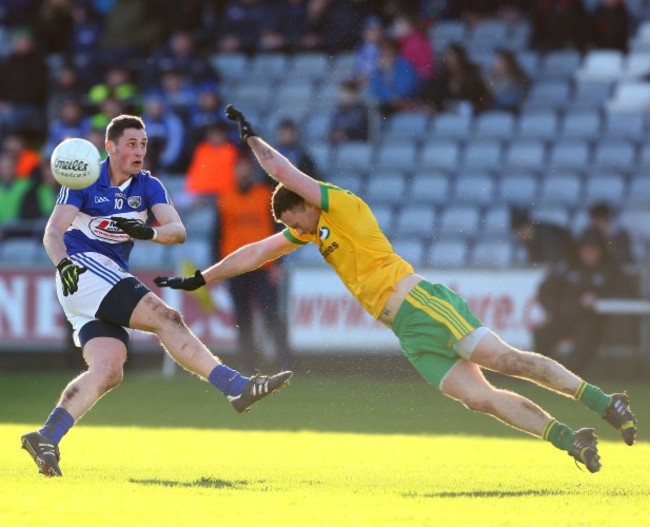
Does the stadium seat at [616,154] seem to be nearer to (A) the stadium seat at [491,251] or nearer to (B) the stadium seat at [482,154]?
(B) the stadium seat at [482,154]

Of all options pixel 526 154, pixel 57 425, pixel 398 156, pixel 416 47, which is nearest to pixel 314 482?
pixel 57 425

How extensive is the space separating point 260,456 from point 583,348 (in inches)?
287

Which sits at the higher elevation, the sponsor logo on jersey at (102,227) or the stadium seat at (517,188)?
the sponsor logo on jersey at (102,227)

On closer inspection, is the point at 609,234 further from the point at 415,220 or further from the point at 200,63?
the point at 200,63

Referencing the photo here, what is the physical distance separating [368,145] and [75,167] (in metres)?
11.9

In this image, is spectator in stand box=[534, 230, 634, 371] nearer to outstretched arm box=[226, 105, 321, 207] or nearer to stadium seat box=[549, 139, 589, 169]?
stadium seat box=[549, 139, 589, 169]

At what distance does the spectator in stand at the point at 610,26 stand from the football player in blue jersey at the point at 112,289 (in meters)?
12.6

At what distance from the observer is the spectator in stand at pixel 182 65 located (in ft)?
73.3

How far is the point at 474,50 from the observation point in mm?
22016

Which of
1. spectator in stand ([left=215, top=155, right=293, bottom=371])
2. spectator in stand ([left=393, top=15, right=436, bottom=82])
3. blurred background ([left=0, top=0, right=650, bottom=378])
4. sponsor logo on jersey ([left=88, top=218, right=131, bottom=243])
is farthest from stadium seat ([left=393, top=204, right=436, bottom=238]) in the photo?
sponsor logo on jersey ([left=88, top=218, right=131, bottom=243])

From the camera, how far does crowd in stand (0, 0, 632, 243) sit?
68.7 feet

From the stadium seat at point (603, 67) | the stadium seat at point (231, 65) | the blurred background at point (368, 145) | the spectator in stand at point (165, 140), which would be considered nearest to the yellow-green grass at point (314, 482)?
the blurred background at point (368, 145)

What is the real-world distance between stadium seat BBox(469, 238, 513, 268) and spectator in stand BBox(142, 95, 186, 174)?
453 cm

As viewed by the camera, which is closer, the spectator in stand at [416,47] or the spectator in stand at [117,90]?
the spectator in stand at [416,47]
